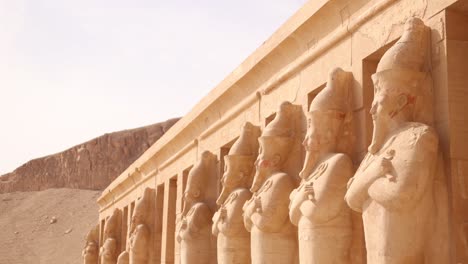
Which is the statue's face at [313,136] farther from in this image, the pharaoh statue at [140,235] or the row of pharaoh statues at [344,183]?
the pharaoh statue at [140,235]

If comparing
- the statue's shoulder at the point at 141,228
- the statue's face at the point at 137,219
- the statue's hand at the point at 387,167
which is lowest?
the statue's hand at the point at 387,167

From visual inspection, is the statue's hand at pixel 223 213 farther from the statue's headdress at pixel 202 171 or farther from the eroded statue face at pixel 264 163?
the statue's headdress at pixel 202 171

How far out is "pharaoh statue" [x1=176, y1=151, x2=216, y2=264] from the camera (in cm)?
959

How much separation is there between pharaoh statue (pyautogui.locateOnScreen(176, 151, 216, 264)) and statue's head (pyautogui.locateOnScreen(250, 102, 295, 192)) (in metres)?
2.44

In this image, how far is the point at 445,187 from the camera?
4.91 m

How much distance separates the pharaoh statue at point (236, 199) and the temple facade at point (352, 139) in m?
0.01

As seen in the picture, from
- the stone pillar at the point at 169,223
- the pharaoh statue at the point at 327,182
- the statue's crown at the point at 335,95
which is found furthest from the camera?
the stone pillar at the point at 169,223

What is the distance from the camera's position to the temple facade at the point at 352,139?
4832mm

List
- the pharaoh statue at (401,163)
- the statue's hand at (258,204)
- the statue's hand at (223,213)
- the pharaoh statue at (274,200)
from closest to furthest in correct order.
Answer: the pharaoh statue at (401,163) < the pharaoh statue at (274,200) < the statue's hand at (258,204) < the statue's hand at (223,213)

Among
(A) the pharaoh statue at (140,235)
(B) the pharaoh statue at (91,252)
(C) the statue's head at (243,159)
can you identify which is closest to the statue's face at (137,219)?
(A) the pharaoh statue at (140,235)

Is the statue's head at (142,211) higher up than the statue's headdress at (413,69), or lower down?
higher up

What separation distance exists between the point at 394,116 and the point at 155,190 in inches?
345

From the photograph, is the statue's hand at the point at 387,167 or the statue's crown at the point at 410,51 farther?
the statue's crown at the point at 410,51

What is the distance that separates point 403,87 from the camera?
5.11 m
